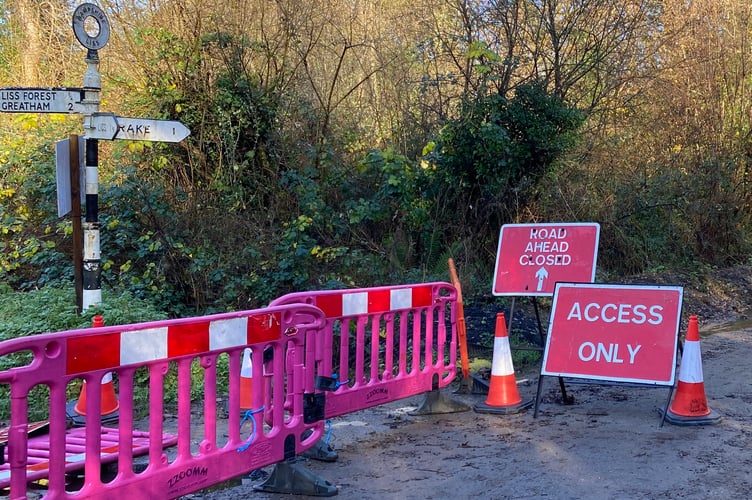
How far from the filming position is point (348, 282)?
11367 mm

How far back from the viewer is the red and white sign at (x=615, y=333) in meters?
6.32

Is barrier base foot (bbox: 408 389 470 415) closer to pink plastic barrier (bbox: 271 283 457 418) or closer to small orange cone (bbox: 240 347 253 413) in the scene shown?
pink plastic barrier (bbox: 271 283 457 418)

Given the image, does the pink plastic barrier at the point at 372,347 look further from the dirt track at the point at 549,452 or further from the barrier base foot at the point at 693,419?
the barrier base foot at the point at 693,419

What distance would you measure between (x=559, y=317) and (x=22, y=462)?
4873 mm

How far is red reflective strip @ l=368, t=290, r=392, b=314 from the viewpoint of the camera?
6.37 metres

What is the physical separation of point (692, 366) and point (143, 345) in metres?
4.73

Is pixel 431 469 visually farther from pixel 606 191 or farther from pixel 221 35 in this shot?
pixel 606 191

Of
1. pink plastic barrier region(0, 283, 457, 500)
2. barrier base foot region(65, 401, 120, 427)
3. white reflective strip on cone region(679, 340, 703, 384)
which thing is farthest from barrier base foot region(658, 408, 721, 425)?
barrier base foot region(65, 401, 120, 427)

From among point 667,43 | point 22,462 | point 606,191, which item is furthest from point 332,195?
point 22,462

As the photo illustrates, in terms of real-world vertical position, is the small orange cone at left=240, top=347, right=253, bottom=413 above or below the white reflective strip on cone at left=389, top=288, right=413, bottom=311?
below

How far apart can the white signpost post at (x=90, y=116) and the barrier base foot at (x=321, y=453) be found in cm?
422

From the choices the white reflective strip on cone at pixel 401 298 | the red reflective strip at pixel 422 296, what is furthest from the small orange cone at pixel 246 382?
the red reflective strip at pixel 422 296

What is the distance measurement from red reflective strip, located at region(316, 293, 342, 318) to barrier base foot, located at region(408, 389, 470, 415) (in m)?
1.57

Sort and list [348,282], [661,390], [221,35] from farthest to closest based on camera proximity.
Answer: [221,35], [348,282], [661,390]
